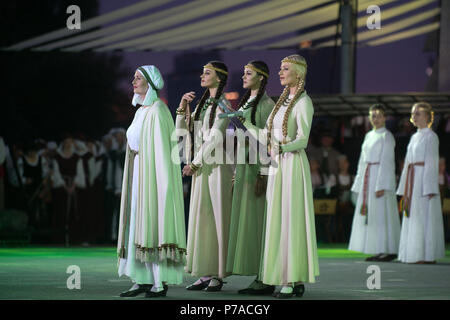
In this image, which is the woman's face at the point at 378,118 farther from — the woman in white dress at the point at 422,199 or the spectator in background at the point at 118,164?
the spectator in background at the point at 118,164

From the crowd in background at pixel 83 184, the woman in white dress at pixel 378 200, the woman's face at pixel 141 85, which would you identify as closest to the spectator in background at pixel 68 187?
the crowd in background at pixel 83 184

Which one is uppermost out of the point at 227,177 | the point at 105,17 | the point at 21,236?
the point at 105,17

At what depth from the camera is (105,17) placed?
1400 centimetres

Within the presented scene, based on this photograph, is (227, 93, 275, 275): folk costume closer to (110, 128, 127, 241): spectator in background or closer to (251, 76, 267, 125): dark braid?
(251, 76, 267, 125): dark braid

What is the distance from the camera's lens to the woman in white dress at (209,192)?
7754mm

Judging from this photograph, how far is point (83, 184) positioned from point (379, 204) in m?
5.24

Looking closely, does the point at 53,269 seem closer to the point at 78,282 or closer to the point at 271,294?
the point at 78,282

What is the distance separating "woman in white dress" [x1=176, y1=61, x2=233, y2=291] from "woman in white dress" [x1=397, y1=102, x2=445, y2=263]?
4.01 meters

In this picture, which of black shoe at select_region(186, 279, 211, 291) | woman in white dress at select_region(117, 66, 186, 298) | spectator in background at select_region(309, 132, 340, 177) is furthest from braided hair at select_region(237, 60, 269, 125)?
spectator in background at select_region(309, 132, 340, 177)

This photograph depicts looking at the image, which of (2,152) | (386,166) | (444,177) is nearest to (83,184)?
(2,152)

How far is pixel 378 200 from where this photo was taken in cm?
1162

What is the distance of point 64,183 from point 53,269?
5.15 m

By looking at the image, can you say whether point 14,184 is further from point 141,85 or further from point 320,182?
point 141,85
